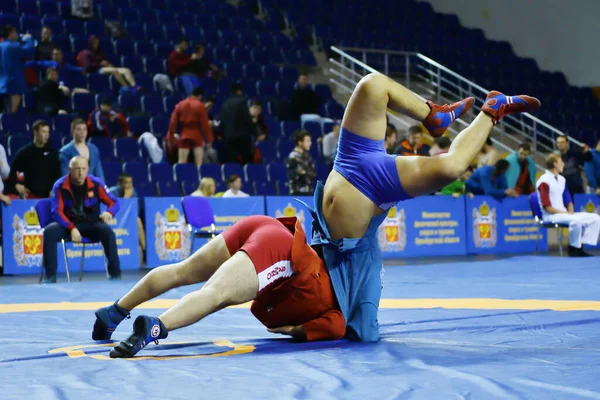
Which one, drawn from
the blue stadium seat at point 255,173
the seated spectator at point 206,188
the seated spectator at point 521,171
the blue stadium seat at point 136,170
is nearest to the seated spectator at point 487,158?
the seated spectator at point 521,171

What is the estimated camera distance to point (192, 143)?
1132cm

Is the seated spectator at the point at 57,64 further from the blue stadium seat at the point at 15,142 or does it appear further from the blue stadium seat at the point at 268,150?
the blue stadium seat at the point at 268,150

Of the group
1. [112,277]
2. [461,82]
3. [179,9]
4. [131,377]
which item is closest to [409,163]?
[131,377]

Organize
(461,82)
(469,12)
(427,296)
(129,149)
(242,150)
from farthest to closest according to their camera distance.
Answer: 1. (469,12)
2. (461,82)
3. (242,150)
4. (129,149)
5. (427,296)

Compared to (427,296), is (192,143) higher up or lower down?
higher up

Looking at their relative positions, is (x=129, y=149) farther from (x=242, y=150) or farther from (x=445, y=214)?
(x=445, y=214)

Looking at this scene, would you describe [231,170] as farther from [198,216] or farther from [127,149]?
[198,216]

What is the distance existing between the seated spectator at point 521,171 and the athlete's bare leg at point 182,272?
864 centimetres

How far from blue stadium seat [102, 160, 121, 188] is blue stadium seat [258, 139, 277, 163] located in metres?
2.48

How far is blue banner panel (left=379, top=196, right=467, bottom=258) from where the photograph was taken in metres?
11.0

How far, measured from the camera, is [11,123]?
10906mm

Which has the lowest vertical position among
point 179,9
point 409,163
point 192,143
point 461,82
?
point 409,163

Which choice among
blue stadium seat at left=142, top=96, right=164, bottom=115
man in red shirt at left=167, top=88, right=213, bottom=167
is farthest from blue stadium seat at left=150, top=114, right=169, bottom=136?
man in red shirt at left=167, top=88, right=213, bottom=167

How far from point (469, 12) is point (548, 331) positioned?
16762mm
